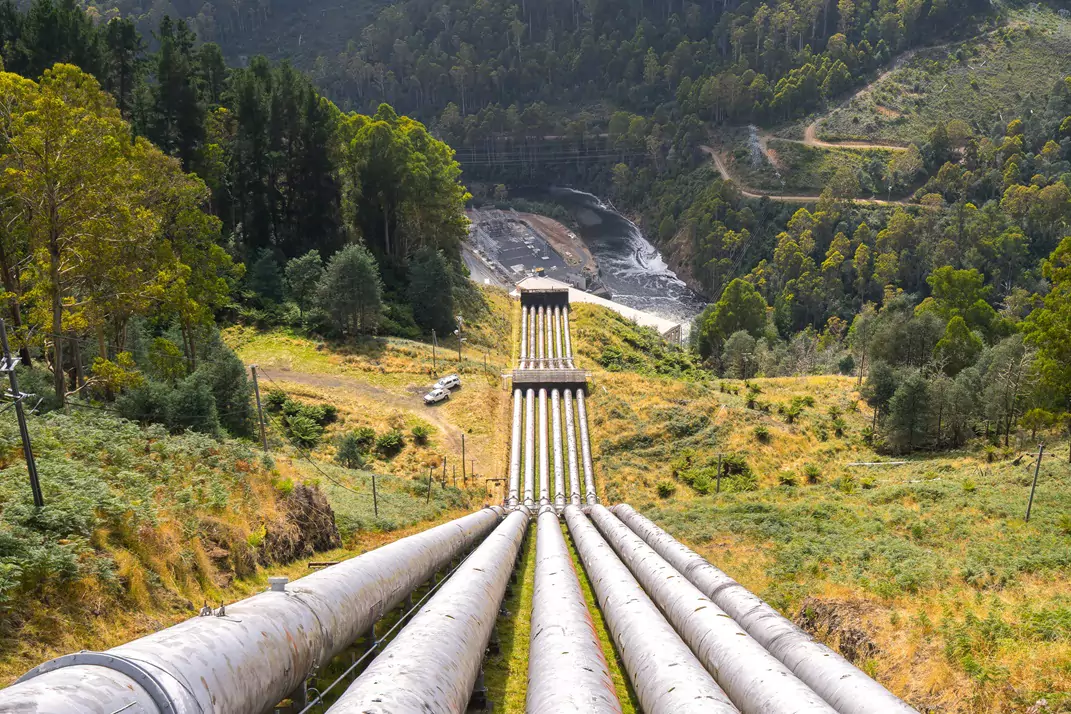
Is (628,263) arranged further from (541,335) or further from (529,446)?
(529,446)

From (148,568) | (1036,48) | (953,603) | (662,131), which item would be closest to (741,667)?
(953,603)

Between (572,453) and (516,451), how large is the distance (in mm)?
4007

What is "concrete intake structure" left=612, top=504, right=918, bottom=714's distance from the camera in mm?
10758

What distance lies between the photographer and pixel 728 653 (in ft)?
41.9

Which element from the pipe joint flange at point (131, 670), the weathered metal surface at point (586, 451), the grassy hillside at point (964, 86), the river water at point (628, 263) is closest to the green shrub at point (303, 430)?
the weathered metal surface at point (586, 451)

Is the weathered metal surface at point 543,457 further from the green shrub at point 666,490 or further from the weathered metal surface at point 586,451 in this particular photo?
the green shrub at point 666,490

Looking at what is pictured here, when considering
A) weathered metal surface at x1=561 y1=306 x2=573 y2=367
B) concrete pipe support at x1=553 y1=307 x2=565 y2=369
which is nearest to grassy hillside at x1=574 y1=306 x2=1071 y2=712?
concrete pipe support at x1=553 y1=307 x2=565 y2=369

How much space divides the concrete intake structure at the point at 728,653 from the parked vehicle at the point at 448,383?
106 ft

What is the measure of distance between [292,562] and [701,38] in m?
206

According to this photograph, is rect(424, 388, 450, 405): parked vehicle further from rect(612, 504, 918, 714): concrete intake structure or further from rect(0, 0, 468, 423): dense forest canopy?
rect(612, 504, 918, 714): concrete intake structure

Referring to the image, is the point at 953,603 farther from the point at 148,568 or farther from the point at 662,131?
the point at 662,131

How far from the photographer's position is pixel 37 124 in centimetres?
2106

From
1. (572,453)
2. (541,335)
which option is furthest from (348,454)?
(541,335)

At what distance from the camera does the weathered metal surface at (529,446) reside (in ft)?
140
